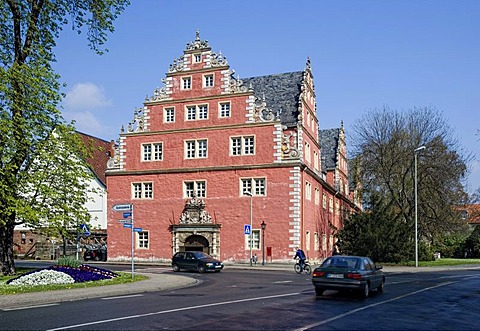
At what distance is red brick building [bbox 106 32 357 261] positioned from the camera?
140 feet

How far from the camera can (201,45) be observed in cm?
4581

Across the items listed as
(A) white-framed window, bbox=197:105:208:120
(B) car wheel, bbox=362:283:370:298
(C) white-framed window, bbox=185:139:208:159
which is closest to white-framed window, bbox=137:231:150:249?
(C) white-framed window, bbox=185:139:208:159

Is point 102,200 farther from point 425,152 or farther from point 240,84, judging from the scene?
point 425,152

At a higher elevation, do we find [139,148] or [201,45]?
[201,45]

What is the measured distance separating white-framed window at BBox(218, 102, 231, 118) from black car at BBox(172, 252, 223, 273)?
13836mm

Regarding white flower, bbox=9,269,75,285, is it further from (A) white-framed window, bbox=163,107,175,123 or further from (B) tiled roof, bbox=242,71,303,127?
(B) tiled roof, bbox=242,71,303,127

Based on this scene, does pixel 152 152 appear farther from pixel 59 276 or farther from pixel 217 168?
pixel 59 276

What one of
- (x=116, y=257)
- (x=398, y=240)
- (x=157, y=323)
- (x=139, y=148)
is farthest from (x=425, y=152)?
(x=157, y=323)

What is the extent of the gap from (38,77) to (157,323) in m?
17.5

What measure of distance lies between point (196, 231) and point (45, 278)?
23.8 metres

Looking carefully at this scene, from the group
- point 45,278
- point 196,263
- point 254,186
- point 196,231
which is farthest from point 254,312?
point 196,231

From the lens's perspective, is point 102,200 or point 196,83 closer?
point 196,83

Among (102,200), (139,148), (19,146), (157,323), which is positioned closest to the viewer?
(157,323)

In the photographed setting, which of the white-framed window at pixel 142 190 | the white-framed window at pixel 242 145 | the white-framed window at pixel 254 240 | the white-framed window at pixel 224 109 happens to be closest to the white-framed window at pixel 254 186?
the white-framed window at pixel 242 145
